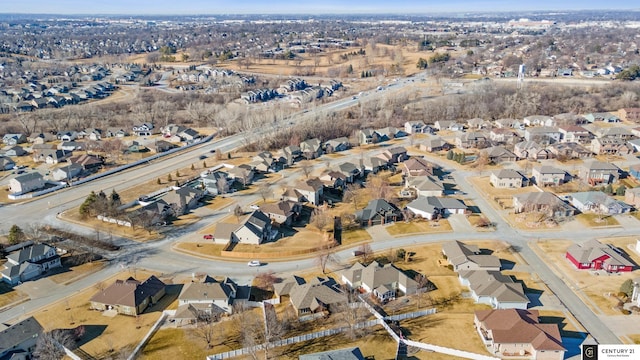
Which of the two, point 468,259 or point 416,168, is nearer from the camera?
point 468,259

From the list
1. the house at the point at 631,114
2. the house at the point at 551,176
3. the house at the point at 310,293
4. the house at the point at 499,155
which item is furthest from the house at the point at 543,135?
the house at the point at 310,293

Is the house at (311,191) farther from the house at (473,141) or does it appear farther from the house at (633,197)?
the house at (633,197)

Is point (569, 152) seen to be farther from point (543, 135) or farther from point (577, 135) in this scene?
point (577, 135)

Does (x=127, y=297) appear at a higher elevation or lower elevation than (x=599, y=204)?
higher

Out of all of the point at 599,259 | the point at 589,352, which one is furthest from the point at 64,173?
the point at 599,259

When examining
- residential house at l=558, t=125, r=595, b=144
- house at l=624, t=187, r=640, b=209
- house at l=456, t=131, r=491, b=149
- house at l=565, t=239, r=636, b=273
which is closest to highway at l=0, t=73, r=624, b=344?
house at l=565, t=239, r=636, b=273

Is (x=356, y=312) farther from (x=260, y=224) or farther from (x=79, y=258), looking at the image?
(x=79, y=258)

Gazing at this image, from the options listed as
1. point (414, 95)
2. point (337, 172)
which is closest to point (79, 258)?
point (337, 172)
